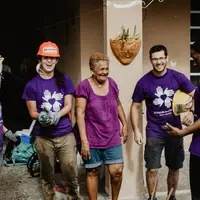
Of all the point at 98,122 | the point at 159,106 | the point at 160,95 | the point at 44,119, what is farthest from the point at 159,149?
the point at 44,119

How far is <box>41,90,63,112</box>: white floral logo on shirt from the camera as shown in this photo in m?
4.01

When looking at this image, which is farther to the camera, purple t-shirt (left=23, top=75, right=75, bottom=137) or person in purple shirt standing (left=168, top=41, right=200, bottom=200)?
purple t-shirt (left=23, top=75, right=75, bottom=137)

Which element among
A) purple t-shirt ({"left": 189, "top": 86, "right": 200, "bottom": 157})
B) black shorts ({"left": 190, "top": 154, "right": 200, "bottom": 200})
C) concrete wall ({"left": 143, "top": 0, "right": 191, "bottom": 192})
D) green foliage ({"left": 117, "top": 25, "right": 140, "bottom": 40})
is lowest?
black shorts ({"left": 190, "top": 154, "right": 200, "bottom": 200})

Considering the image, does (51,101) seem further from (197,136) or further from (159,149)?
(197,136)

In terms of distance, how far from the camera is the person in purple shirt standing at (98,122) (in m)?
4.09

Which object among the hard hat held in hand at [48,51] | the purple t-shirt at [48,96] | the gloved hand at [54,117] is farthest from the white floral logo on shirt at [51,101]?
the hard hat held in hand at [48,51]

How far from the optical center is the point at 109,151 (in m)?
4.20

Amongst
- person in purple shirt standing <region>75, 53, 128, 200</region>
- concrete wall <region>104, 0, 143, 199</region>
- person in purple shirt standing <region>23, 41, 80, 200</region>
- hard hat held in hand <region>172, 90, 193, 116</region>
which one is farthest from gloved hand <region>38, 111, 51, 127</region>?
hard hat held in hand <region>172, 90, 193, 116</region>

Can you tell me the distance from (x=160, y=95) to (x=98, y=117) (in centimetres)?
74

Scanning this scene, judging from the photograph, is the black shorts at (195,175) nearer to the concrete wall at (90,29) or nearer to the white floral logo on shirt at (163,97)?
the white floral logo on shirt at (163,97)

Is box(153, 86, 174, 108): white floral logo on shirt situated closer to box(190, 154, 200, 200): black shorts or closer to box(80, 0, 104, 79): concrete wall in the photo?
box(190, 154, 200, 200): black shorts

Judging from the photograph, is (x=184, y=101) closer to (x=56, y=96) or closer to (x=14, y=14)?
(x=56, y=96)

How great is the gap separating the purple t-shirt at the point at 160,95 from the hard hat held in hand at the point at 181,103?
0.04 m

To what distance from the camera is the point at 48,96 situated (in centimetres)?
403
